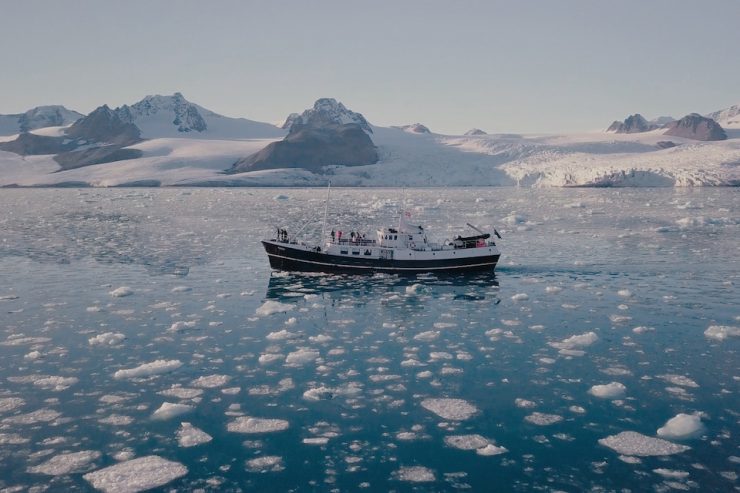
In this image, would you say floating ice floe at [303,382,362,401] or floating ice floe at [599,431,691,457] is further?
floating ice floe at [303,382,362,401]

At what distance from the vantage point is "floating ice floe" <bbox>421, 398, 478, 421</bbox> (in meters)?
14.5

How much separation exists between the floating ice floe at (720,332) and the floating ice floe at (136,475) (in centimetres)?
1839

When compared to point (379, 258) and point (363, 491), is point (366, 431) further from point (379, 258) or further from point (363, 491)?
point (379, 258)

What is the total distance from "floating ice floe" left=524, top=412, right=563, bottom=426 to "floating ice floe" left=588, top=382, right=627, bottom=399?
193 cm

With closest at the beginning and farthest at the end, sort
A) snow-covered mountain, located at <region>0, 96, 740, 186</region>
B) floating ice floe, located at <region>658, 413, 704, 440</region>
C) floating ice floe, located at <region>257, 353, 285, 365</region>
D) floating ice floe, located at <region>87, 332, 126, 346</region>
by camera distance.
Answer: floating ice floe, located at <region>658, 413, 704, 440</region>, floating ice floe, located at <region>257, 353, 285, 365</region>, floating ice floe, located at <region>87, 332, 126, 346</region>, snow-covered mountain, located at <region>0, 96, 740, 186</region>

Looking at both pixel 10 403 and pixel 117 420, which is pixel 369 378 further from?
pixel 10 403

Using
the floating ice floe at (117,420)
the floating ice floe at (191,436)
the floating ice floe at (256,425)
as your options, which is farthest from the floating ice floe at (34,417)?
the floating ice floe at (256,425)

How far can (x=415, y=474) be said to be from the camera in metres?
11.7

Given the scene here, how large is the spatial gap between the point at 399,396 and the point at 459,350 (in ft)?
15.1

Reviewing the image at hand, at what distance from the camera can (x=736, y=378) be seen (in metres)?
16.8

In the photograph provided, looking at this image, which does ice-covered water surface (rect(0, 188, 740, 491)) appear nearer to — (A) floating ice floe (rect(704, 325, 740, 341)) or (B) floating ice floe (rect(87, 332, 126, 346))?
(B) floating ice floe (rect(87, 332, 126, 346))

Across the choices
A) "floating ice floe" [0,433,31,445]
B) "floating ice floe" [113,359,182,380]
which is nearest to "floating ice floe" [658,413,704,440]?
"floating ice floe" [113,359,182,380]

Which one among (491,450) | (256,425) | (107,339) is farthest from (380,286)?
(491,450)

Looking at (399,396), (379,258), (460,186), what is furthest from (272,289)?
(460,186)
